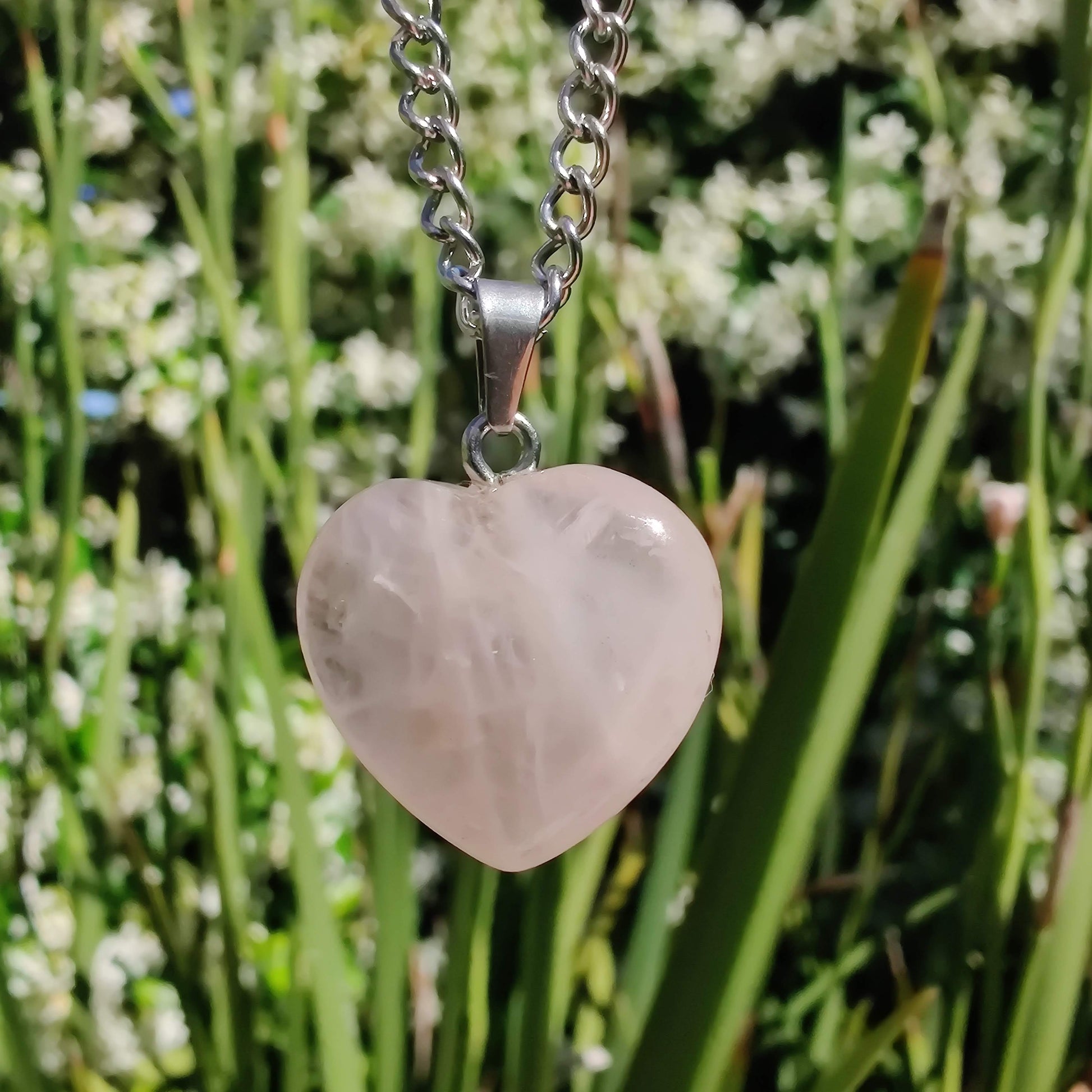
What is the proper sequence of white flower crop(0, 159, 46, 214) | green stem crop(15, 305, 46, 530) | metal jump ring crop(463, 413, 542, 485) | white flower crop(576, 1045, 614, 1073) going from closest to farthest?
metal jump ring crop(463, 413, 542, 485)
white flower crop(576, 1045, 614, 1073)
green stem crop(15, 305, 46, 530)
white flower crop(0, 159, 46, 214)

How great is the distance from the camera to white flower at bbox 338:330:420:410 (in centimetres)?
86

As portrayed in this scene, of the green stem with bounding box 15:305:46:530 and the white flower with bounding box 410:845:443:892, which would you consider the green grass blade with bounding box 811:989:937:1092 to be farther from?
the green stem with bounding box 15:305:46:530

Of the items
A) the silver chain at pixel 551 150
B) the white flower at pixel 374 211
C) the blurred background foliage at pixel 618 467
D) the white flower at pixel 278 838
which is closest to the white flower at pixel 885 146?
the blurred background foliage at pixel 618 467

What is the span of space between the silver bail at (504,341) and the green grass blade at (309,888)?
0.49 feet

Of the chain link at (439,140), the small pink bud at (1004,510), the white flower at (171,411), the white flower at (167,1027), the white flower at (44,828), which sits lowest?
the white flower at (167,1027)

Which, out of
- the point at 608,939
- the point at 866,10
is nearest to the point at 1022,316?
the point at 866,10

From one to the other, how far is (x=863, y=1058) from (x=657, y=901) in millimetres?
114

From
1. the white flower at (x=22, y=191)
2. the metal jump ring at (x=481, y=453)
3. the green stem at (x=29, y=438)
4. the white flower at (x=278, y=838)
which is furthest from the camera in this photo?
the white flower at (x=22, y=191)

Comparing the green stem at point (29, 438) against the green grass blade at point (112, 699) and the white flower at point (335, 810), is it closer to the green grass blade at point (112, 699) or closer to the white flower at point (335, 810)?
the green grass blade at point (112, 699)

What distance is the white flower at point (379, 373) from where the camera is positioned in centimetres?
86

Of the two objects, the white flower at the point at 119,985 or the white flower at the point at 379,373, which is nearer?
the white flower at the point at 119,985

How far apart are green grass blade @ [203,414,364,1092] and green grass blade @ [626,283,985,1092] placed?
14 cm

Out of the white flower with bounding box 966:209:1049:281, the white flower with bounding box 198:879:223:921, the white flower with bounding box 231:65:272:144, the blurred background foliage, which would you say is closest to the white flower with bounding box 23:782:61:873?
the blurred background foliage

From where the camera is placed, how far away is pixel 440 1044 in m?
0.43
